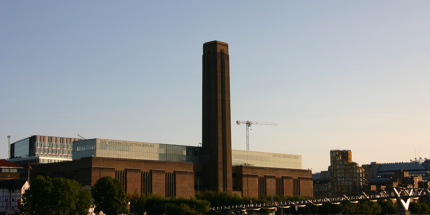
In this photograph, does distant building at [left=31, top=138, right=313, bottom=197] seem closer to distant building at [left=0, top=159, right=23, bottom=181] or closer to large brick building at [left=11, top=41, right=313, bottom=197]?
large brick building at [left=11, top=41, right=313, bottom=197]

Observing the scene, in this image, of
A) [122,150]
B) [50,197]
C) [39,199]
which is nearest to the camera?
[39,199]

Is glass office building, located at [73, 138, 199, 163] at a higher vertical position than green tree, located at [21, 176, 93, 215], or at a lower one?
higher

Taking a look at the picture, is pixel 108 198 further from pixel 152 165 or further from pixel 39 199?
pixel 152 165

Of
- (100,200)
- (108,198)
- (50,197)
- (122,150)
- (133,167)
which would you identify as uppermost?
(122,150)

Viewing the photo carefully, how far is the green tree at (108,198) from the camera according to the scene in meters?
142

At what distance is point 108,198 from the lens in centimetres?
14300

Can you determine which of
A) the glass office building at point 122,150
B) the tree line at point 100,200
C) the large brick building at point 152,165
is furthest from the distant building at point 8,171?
the tree line at point 100,200

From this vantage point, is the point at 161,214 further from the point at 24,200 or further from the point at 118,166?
the point at 24,200

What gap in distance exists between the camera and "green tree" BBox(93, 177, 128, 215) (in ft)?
468

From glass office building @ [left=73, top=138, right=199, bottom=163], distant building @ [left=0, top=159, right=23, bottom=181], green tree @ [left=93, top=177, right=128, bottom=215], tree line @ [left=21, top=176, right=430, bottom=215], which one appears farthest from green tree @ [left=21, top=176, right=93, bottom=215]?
glass office building @ [left=73, top=138, right=199, bottom=163]

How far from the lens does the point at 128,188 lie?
565 ft

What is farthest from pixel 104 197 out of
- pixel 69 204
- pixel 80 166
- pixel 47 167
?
pixel 47 167

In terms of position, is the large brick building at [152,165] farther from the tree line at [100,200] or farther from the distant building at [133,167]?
the tree line at [100,200]

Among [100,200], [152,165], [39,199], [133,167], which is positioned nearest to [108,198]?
[100,200]
